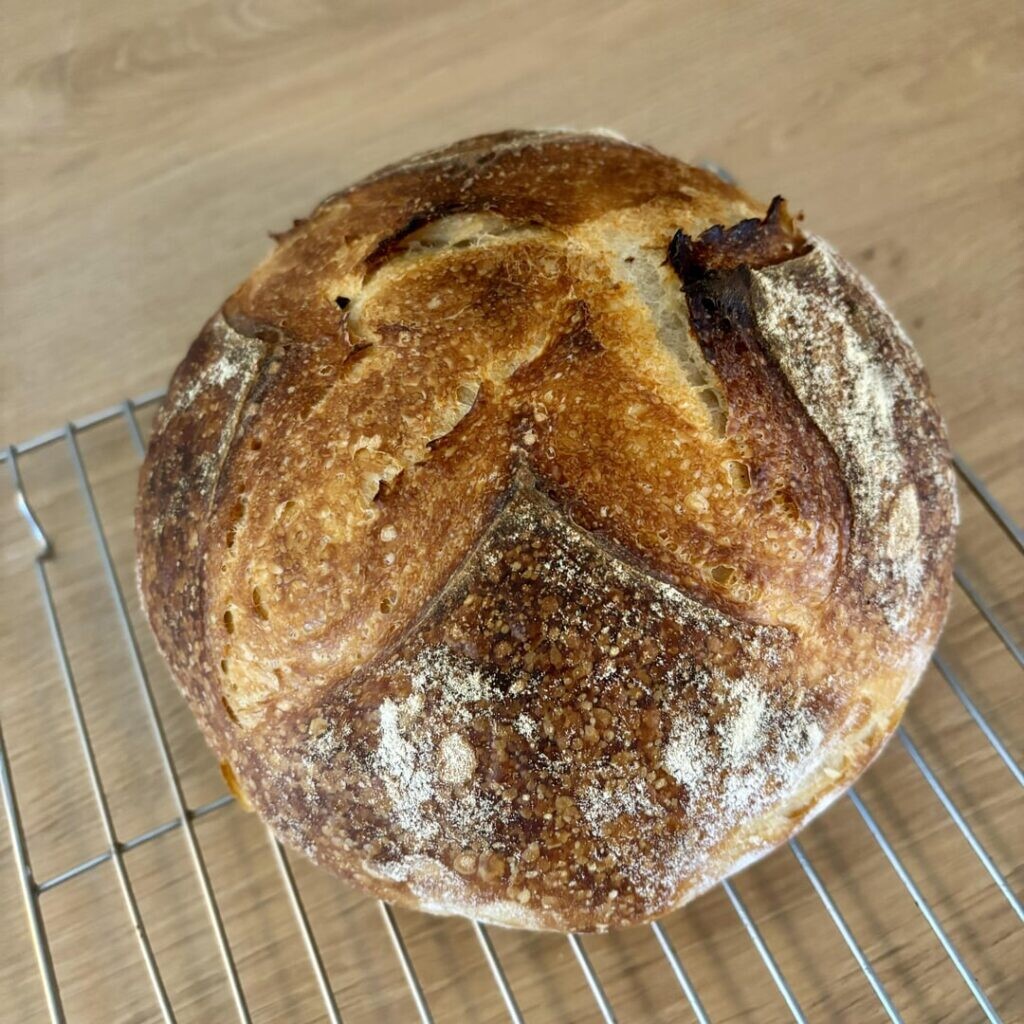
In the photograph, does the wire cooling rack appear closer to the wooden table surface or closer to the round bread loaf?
the wooden table surface

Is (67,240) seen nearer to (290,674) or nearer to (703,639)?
(290,674)

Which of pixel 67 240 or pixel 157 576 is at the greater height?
pixel 67 240

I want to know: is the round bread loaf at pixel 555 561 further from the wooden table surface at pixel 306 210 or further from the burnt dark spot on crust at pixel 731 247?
the wooden table surface at pixel 306 210

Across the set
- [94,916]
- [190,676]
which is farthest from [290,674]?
[94,916]

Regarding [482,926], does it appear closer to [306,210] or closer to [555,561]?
[555,561]

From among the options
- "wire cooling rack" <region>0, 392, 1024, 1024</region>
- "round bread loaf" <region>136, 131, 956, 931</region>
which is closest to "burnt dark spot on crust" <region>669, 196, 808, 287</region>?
"round bread loaf" <region>136, 131, 956, 931</region>

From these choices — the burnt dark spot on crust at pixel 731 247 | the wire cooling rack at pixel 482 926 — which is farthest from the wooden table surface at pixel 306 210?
the burnt dark spot on crust at pixel 731 247
